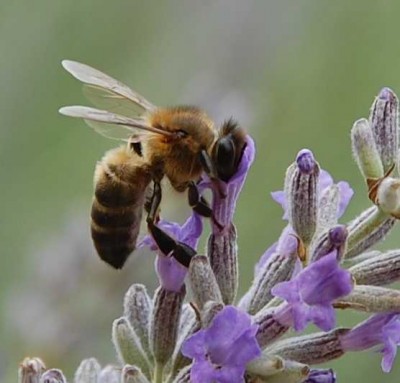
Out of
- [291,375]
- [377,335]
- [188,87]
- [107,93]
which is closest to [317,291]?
[291,375]

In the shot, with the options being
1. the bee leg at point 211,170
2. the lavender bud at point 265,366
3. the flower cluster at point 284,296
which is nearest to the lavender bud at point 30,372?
the flower cluster at point 284,296

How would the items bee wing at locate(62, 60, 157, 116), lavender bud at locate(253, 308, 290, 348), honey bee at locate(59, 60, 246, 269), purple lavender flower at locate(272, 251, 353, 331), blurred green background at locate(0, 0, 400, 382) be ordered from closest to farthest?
1. purple lavender flower at locate(272, 251, 353, 331)
2. lavender bud at locate(253, 308, 290, 348)
3. honey bee at locate(59, 60, 246, 269)
4. bee wing at locate(62, 60, 157, 116)
5. blurred green background at locate(0, 0, 400, 382)

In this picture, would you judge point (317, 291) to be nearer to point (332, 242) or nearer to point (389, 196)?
point (332, 242)

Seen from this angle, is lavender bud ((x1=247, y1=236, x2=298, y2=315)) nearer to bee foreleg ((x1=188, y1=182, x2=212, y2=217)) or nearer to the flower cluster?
the flower cluster

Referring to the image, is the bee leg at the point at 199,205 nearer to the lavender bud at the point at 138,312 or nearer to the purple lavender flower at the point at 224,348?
the lavender bud at the point at 138,312

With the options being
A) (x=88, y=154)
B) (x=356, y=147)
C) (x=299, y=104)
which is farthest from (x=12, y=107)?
(x=356, y=147)

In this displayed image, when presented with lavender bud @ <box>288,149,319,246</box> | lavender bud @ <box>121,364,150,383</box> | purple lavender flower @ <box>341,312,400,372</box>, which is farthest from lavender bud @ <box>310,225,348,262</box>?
lavender bud @ <box>121,364,150,383</box>

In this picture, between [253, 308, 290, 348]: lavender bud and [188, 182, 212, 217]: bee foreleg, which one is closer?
[253, 308, 290, 348]: lavender bud
